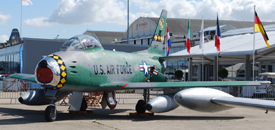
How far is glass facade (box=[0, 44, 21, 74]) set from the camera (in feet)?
135

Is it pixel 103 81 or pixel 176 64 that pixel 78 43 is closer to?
pixel 103 81

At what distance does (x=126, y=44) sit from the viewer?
37969 millimetres

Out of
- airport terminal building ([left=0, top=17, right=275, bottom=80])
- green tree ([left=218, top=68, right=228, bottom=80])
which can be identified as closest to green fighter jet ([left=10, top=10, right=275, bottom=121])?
airport terminal building ([left=0, top=17, right=275, bottom=80])

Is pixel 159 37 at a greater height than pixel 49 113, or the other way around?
pixel 159 37

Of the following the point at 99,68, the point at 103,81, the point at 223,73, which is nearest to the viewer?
the point at 99,68

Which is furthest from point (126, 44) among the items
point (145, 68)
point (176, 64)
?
point (176, 64)

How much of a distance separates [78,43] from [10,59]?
116 feet

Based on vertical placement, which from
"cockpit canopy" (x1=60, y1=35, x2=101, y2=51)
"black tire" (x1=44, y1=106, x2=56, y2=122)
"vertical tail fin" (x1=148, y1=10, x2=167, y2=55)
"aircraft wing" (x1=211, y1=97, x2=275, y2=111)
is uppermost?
"vertical tail fin" (x1=148, y1=10, x2=167, y2=55)

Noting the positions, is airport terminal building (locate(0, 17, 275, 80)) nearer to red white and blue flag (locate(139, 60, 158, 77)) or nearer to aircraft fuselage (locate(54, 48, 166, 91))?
red white and blue flag (locate(139, 60, 158, 77))

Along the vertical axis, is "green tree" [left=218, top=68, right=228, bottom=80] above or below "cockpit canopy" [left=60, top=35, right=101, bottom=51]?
below

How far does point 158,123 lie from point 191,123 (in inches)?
→ 41.2

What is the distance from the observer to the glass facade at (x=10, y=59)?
4112cm

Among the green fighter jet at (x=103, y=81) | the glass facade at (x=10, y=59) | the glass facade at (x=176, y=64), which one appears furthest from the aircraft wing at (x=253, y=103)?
the glass facade at (x=176, y=64)

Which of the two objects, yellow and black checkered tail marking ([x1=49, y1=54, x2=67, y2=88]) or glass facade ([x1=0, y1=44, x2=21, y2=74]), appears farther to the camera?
glass facade ([x1=0, y1=44, x2=21, y2=74])
